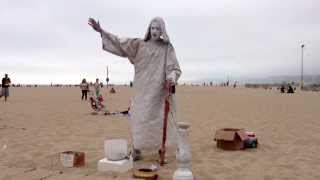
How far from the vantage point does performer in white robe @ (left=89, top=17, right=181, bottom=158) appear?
7.34 metres

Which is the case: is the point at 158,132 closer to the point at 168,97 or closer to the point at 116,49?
the point at 168,97

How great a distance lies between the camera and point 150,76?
7.41 m

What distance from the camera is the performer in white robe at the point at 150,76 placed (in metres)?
7.34

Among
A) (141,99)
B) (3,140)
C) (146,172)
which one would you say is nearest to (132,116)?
(141,99)

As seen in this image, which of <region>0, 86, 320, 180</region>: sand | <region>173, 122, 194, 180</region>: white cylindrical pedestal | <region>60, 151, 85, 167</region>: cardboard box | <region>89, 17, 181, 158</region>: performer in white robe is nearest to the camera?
<region>173, 122, 194, 180</region>: white cylindrical pedestal

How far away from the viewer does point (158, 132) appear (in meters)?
7.36

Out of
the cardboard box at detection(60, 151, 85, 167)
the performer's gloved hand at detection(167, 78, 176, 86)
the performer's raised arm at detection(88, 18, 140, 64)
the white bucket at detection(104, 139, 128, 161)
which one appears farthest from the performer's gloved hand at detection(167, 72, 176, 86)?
the cardboard box at detection(60, 151, 85, 167)

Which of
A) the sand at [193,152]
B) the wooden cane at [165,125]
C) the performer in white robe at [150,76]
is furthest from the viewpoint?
the performer in white robe at [150,76]

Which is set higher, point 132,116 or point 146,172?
point 132,116

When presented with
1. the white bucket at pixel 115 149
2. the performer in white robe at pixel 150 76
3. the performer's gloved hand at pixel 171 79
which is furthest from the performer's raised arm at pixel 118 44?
the white bucket at pixel 115 149

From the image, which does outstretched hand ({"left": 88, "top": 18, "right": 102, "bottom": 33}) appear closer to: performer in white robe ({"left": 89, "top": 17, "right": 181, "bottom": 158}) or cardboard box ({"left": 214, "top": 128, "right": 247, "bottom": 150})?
performer in white robe ({"left": 89, "top": 17, "right": 181, "bottom": 158})

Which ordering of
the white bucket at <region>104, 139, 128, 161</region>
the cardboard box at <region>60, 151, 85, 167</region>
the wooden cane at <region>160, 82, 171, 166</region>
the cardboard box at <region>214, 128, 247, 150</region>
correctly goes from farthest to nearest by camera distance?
the cardboard box at <region>214, 128, 247, 150</region>, the wooden cane at <region>160, 82, 171, 166</region>, the cardboard box at <region>60, 151, 85, 167</region>, the white bucket at <region>104, 139, 128, 161</region>

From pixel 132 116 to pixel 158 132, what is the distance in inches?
19.8

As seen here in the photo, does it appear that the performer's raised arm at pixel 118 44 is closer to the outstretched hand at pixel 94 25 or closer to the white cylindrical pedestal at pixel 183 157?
the outstretched hand at pixel 94 25
